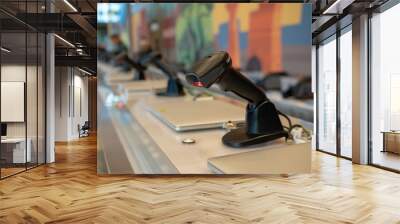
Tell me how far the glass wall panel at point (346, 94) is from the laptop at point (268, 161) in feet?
8.50

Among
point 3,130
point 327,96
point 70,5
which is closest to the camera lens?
point 3,130

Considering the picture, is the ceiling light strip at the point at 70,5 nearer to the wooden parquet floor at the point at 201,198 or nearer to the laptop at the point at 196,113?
the laptop at the point at 196,113

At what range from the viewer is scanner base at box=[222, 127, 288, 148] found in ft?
13.2

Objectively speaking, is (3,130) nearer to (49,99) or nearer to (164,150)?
(49,99)

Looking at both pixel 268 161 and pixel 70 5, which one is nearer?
pixel 268 161

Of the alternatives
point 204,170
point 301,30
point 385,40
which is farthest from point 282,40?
point 385,40

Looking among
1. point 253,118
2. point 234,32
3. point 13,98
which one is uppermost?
point 234,32

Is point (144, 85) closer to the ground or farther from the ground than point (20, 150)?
farther from the ground

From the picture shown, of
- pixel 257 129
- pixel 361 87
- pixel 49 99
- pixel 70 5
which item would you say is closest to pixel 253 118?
pixel 257 129

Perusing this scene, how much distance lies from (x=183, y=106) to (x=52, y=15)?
3.01 metres

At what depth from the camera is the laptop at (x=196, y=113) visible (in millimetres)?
4016

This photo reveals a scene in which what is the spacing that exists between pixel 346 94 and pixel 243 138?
3542 millimetres

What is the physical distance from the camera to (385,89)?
18.0ft

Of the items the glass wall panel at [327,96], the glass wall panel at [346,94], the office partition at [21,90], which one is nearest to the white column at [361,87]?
the glass wall panel at [346,94]
